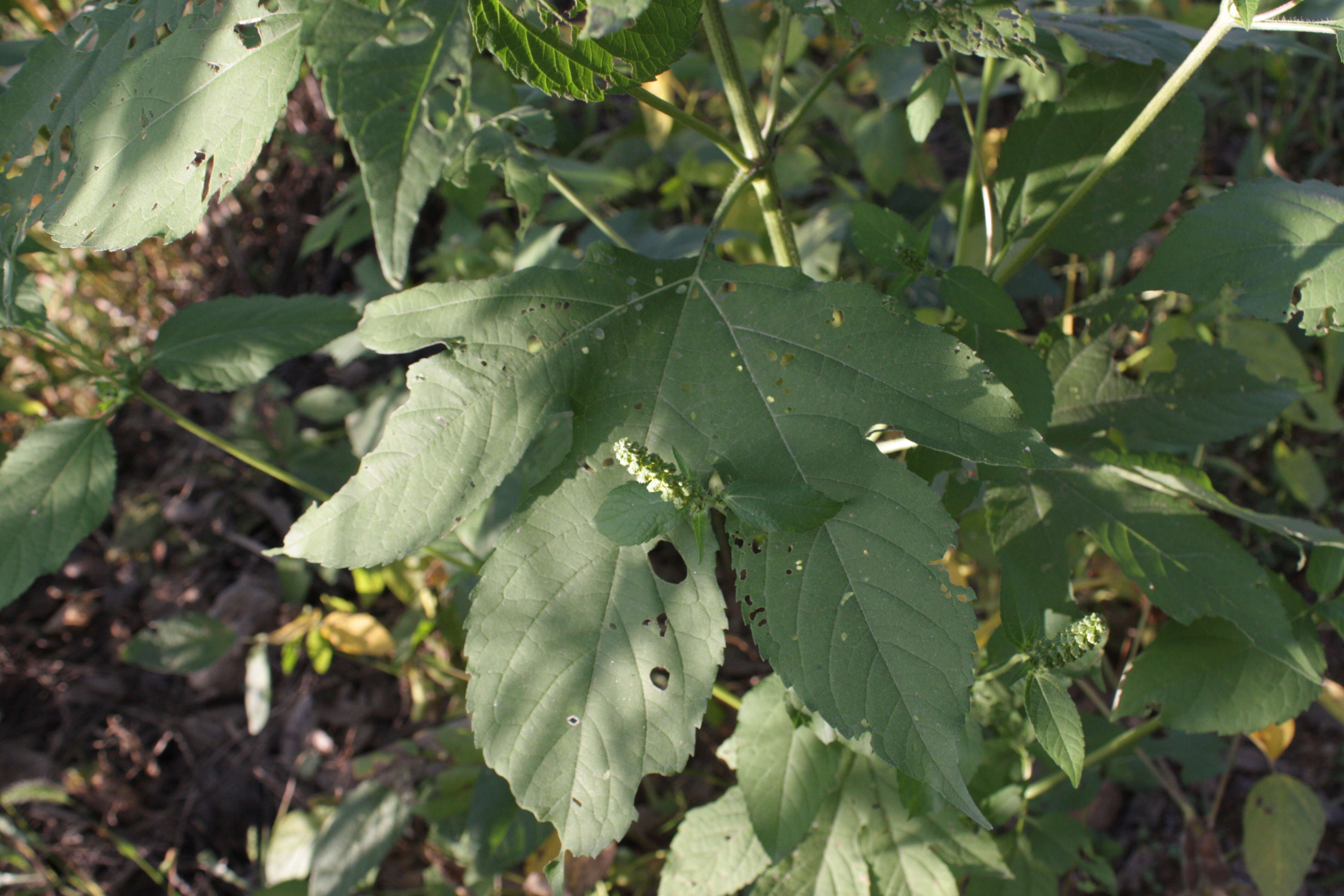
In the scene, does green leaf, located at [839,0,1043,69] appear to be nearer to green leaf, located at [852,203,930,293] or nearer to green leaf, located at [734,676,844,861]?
green leaf, located at [852,203,930,293]

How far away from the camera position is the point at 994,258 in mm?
1679

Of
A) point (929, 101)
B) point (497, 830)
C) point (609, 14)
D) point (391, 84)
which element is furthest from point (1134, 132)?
point (497, 830)

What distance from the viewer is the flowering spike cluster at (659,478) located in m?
1.11

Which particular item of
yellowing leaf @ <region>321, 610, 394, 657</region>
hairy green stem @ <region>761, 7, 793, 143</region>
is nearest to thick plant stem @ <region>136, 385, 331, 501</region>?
yellowing leaf @ <region>321, 610, 394, 657</region>

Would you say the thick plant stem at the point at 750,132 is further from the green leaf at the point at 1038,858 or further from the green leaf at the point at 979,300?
the green leaf at the point at 1038,858

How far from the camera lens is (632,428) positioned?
1.23 metres

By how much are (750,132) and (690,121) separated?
0.14 m

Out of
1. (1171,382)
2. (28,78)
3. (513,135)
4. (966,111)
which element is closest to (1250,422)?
(1171,382)

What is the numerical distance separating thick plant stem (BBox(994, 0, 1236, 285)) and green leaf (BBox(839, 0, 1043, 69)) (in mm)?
178

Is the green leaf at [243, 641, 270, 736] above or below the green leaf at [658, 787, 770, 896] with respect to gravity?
below

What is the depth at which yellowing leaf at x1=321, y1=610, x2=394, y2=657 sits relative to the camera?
2516mm

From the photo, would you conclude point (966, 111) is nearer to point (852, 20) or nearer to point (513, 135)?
point (852, 20)

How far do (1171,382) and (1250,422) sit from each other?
156 millimetres

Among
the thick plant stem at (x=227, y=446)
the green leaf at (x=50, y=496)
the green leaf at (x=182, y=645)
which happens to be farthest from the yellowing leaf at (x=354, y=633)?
the green leaf at (x=50, y=496)
